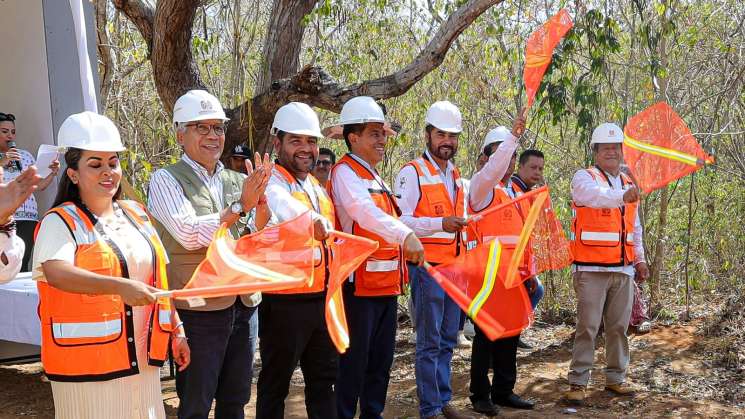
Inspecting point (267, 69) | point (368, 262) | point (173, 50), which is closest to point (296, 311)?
point (368, 262)

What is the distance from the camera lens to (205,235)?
3760mm

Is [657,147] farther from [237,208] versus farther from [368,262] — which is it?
[237,208]

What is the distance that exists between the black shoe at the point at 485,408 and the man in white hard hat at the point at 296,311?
179cm

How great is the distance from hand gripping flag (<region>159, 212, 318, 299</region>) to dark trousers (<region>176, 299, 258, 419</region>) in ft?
1.48

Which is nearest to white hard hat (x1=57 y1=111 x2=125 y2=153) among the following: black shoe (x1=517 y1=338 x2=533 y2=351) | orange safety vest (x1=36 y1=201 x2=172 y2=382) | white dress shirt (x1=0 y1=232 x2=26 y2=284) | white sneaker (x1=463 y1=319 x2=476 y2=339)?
orange safety vest (x1=36 y1=201 x2=172 y2=382)

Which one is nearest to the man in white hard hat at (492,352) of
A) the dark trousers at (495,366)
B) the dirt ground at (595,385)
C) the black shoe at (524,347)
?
the dark trousers at (495,366)

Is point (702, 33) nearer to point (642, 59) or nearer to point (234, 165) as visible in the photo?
point (642, 59)

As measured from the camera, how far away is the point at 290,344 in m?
4.28

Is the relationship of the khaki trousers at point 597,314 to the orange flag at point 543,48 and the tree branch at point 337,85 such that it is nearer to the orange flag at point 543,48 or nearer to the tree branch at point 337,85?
the orange flag at point 543,48

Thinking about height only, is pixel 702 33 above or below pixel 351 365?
above

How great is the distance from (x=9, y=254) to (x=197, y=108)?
126 cm

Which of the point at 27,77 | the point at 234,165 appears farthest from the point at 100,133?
the point at 27,77

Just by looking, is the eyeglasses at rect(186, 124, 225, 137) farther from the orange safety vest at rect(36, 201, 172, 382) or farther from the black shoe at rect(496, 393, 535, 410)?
the black shoe at rect(496, 393, 535, 410)

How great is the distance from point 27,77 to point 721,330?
6815mm
